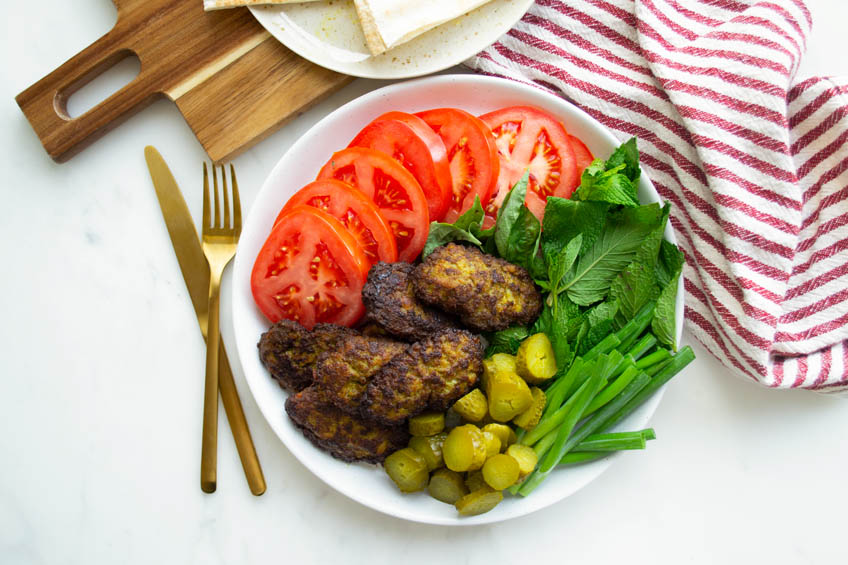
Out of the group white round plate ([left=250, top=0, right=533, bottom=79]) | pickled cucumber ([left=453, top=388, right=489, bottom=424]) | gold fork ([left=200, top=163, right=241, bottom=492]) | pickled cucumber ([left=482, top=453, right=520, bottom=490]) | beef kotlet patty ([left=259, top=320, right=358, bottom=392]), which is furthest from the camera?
gold fork ([left=200, top=163, right=241, bottom=492])

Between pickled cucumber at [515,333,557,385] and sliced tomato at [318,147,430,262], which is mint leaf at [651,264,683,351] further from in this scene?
sliced tomato at [318,147,430,262]

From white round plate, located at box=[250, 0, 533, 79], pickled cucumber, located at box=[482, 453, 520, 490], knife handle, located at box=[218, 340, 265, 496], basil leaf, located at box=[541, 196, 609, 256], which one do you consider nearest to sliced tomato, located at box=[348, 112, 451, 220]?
white round plate, located at box=[250, 0, 533, 79]

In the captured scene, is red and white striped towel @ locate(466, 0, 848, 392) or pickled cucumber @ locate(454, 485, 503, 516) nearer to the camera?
pickled cucumber @ locate(454, 485, 503, 516)

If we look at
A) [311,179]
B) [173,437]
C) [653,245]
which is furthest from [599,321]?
[173,437]

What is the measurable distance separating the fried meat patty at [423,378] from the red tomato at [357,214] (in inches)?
16.2

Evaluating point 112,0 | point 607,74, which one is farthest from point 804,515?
point 112,0

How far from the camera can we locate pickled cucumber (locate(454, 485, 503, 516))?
231cm

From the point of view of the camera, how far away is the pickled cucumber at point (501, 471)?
7.36ft

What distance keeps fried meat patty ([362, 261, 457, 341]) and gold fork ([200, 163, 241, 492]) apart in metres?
0.87

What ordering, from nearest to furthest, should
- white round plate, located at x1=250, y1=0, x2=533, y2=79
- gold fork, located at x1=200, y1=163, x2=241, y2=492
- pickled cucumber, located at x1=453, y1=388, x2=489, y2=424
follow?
pickled cucumber, located at x1=453, y1=388, x2=489, y2=424 → white round plate, located at x1=250, y1=0, x2=533, y2=79 → gold fork, located at x1=200, y1=163, x2=241, y2=492

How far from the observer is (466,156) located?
254 cm

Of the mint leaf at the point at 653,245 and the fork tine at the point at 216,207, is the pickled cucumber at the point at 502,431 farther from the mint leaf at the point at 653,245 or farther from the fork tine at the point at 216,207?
the fork tine at the point at 216,207

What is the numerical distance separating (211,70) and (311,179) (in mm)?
705

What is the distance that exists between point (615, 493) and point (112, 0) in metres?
3.35
